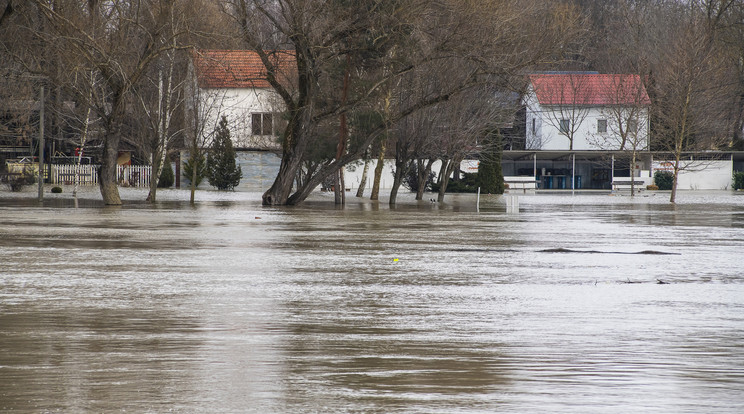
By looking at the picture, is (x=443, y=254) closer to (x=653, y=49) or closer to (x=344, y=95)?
(x=344, y=95)

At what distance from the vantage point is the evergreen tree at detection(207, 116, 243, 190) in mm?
54312

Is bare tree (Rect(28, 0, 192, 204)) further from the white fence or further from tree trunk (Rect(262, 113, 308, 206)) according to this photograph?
the white fence

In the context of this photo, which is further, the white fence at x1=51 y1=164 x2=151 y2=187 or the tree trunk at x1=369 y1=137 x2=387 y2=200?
the white fence at x1=51 y1=164 x2=151 y2=187

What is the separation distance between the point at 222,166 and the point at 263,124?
3.55m

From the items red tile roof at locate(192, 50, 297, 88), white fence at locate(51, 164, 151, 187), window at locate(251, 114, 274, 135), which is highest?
red tile roof at locate(192, 50, 297, 88)

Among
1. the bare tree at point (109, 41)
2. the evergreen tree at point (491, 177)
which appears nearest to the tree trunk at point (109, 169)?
the bare tree at point (109, 41)

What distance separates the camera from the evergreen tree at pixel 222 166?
54.3 m

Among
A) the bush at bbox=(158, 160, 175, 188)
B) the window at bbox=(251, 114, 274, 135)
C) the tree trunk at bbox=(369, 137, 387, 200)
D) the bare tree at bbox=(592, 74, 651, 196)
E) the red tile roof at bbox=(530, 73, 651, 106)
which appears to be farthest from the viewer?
the red tile roof at bbox=(530, 73, 651, 106)

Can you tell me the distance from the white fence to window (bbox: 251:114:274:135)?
268 inches

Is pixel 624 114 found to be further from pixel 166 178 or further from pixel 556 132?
pixel 166 178

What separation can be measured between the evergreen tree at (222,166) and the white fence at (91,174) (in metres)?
4.05

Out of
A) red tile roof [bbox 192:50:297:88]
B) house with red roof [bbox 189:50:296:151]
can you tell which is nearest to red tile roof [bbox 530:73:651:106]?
house with red roof [bbox 189:50:296:151]

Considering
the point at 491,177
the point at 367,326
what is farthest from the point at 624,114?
the point at 367,326

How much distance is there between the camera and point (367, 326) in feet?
29.9
